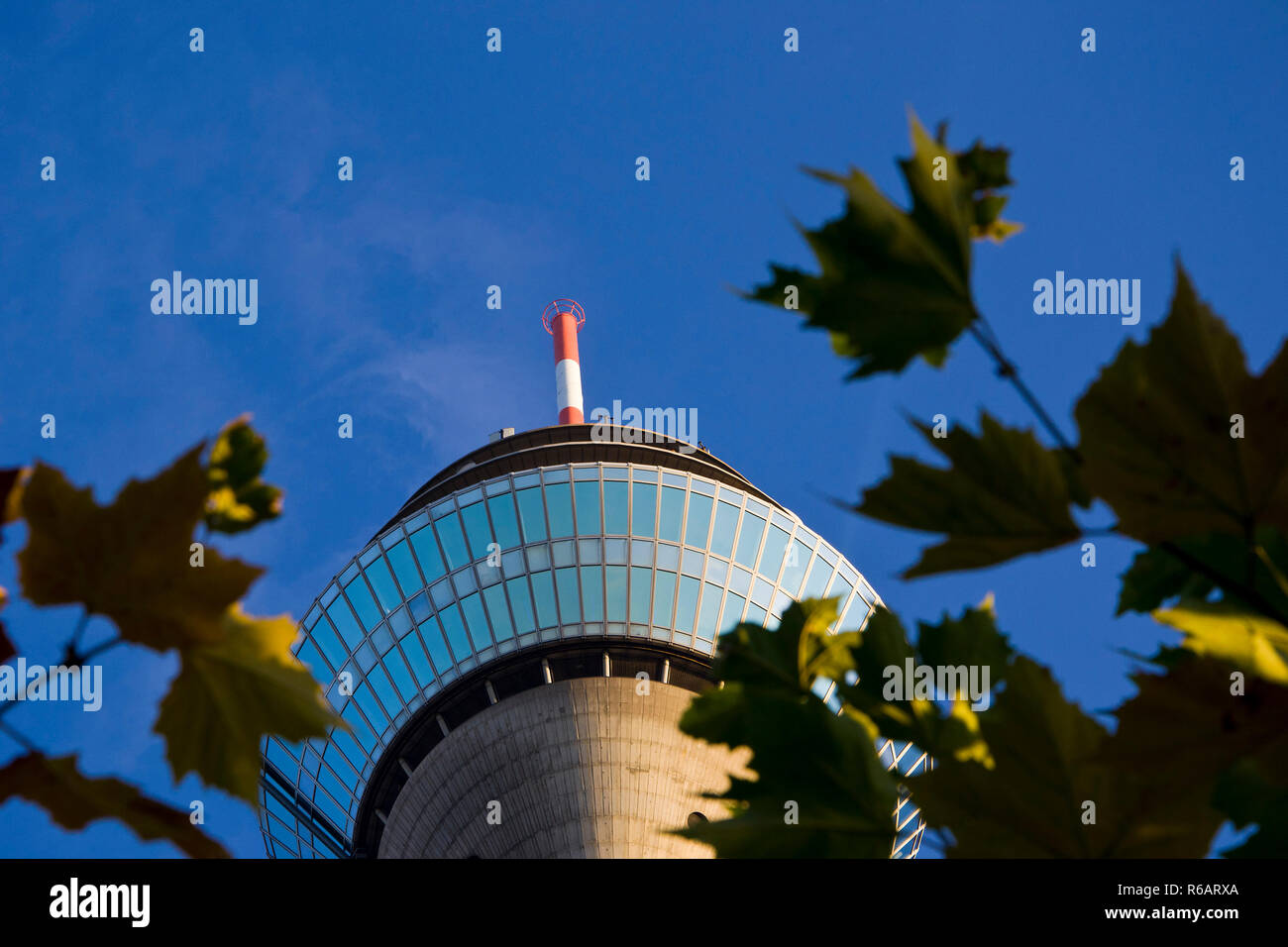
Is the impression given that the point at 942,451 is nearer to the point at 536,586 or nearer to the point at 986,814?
the point at 986,814

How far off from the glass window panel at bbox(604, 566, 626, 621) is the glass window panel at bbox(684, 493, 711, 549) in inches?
102

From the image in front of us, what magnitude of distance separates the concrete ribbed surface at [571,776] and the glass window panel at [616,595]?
7.33 ft

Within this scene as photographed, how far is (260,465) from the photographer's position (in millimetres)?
1604

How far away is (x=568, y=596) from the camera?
3681 centimetres

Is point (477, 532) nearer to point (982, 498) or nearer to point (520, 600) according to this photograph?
point (520, 600)

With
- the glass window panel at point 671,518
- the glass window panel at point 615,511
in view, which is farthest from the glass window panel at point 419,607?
the glass window panel at point 671,518

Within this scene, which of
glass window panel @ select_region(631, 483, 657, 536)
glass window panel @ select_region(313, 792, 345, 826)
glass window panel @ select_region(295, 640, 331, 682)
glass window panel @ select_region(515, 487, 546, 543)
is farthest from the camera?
glass window panel @ select_region(313, 792, 345, 826)

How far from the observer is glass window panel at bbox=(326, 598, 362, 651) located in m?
38.6

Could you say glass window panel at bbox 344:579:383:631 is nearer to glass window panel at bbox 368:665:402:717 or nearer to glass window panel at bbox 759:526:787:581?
glass window panel at bbox 368:665:402:717

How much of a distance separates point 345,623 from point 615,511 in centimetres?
1052

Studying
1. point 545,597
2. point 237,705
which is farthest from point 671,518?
point 237,705

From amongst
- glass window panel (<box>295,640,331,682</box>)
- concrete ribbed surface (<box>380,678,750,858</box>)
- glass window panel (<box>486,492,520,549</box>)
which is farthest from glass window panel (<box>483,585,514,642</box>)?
glass window panel (<box>295,640,331,682</box>)
